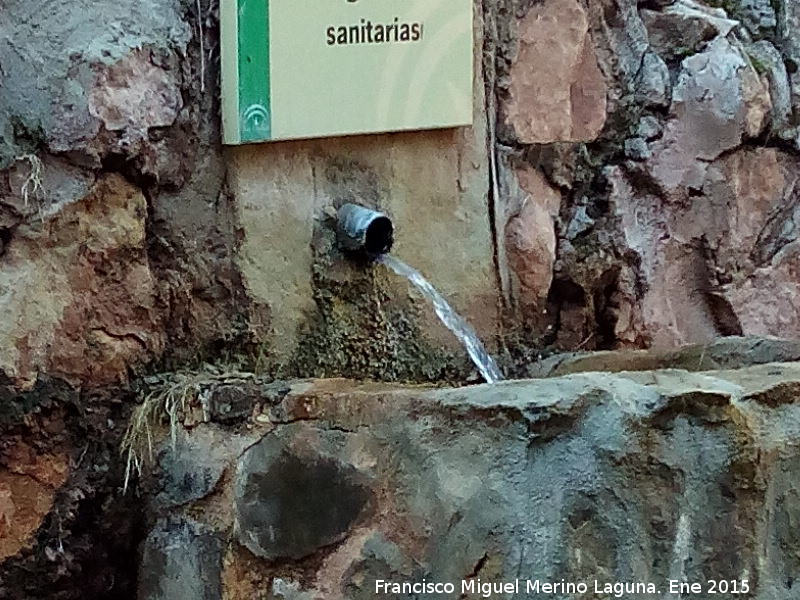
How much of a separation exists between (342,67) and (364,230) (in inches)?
7.1

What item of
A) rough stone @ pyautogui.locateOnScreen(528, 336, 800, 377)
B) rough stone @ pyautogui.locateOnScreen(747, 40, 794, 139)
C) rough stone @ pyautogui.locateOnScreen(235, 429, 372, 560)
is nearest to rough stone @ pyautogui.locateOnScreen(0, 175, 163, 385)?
rough stone @ pyautogui.locateOnScreen(235, 429, 372, 560)

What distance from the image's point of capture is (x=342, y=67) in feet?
4.70

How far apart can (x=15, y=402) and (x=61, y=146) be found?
252mm

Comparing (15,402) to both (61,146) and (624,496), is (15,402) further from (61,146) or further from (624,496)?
(624,496)

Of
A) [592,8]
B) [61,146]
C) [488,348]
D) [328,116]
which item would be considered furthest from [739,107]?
[61,146]

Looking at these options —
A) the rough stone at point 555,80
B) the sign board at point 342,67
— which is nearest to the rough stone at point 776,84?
the rough stone at point 555,80

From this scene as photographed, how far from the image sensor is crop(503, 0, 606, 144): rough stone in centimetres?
163

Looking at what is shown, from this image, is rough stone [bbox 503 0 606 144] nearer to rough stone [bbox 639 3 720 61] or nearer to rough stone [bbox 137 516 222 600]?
rough stone [bbox 639 3 720 61]

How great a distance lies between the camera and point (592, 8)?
170 centimetres

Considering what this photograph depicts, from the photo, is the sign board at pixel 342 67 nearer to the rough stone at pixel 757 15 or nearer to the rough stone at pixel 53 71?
the rough stone at pixel 53 71

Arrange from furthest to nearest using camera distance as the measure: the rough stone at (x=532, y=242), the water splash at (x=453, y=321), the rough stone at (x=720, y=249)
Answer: the rough stone at (x=720, y=249) < the rough stone at (x=532, y=242) < the water splash at (x=453, y=321)

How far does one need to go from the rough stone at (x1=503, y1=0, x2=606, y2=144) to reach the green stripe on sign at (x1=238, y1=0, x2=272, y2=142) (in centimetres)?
36

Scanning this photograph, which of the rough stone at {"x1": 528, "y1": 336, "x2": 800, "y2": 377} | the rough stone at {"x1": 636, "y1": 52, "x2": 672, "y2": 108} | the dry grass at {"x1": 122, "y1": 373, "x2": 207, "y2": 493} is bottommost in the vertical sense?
the dry grass at {"x1": 122, "y1": 373, "x2": 207, "y2": 493}

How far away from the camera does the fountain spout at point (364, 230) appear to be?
1.44m
